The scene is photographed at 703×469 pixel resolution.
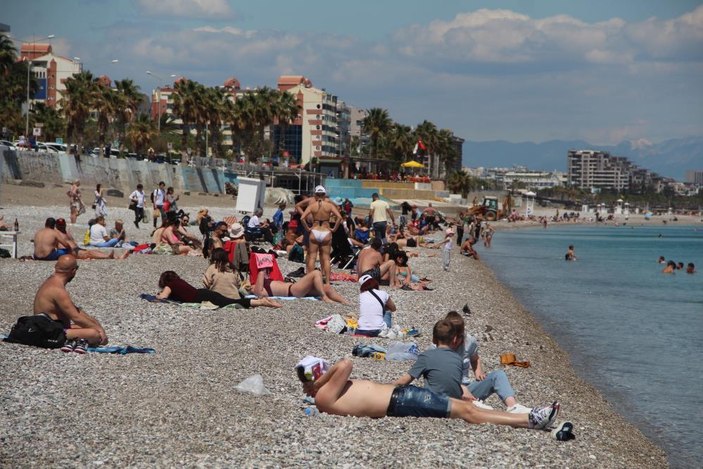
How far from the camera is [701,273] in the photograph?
44.1 meters

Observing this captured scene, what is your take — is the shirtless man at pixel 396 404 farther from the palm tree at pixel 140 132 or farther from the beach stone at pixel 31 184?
the palm tree at pixel 140 132

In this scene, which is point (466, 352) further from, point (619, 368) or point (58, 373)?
point (619, 368)

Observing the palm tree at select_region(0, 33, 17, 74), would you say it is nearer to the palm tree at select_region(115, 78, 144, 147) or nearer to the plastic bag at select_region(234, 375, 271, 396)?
the palm tree at select_region(115, 78, 144, 147)

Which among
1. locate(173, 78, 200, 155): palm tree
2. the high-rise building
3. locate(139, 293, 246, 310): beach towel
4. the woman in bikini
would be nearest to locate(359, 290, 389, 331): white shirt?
locate(139, 293, 246, 310): beach towel

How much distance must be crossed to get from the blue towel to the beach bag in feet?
1.08

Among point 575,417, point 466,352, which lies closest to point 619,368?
point 575,417

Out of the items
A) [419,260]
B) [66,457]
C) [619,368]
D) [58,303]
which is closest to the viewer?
[66,457]

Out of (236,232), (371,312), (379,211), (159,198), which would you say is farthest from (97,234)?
(371,312)

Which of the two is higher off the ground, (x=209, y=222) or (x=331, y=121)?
(x=331, y=121)

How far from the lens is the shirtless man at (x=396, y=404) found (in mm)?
7707

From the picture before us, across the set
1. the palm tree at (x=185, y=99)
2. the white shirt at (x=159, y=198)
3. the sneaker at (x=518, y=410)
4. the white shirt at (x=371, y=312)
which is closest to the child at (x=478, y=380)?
the sneaker at (x=518, y=410)

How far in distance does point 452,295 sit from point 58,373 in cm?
1206

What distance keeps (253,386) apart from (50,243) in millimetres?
10205

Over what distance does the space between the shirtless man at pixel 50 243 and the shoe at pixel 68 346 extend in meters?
8.35
